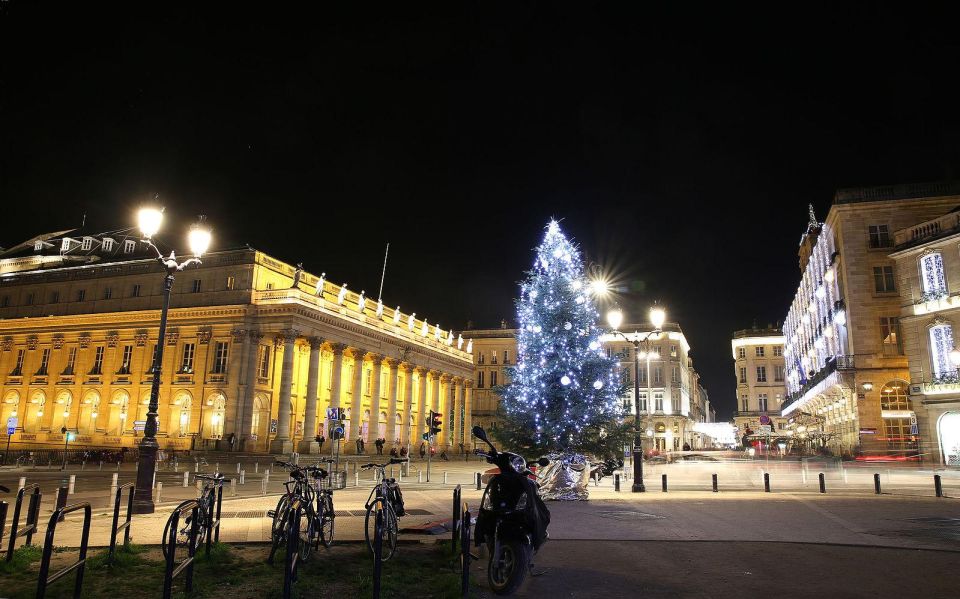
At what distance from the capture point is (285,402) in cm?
5266

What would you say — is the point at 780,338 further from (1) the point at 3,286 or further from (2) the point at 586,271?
(1) the point at 3,286

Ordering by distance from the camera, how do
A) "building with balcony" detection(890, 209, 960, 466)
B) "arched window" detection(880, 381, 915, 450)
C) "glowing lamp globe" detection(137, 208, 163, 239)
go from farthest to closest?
"arched window" detection(880, 381, 915, 450)
"building with balcony" detection(890, 209, 960, 466)
"glowing lamp globe" detection(137, 208, 163, 239)

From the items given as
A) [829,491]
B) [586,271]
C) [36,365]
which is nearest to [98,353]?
[36,365]

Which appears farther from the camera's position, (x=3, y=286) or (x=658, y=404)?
(x=658, y=404)

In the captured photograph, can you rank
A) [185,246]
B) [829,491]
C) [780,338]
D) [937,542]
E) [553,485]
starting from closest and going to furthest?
[937,542]
[553,485]
[829,491]
[185,246]
[780,338]

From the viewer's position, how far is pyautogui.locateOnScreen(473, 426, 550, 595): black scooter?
7398 millimetres

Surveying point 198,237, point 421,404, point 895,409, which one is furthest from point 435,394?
point 198,237

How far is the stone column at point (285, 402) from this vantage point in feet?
167

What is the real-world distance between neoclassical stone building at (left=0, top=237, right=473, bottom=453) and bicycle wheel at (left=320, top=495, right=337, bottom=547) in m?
42.9

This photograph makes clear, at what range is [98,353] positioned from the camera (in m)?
59.8

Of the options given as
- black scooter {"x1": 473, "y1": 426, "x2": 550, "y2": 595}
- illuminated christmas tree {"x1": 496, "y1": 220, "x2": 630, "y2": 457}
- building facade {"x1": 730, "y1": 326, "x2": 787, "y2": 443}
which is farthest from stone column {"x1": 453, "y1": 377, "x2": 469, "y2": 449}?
black scooter {"x1": 473, "y1": 426, "x2": 550, "y2": 595}

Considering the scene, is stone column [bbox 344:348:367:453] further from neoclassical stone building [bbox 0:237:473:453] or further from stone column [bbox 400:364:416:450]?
stone column [bbox 400:364:416:450]

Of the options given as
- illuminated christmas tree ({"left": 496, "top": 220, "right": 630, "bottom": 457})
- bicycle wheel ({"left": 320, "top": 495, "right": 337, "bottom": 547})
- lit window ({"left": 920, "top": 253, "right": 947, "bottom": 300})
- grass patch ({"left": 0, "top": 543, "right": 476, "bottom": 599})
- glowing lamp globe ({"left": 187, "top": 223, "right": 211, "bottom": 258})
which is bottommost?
grass patch ({"left": 0, "top": 543, "right": 476, "bottom": 599})

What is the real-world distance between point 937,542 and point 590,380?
1087 cm
